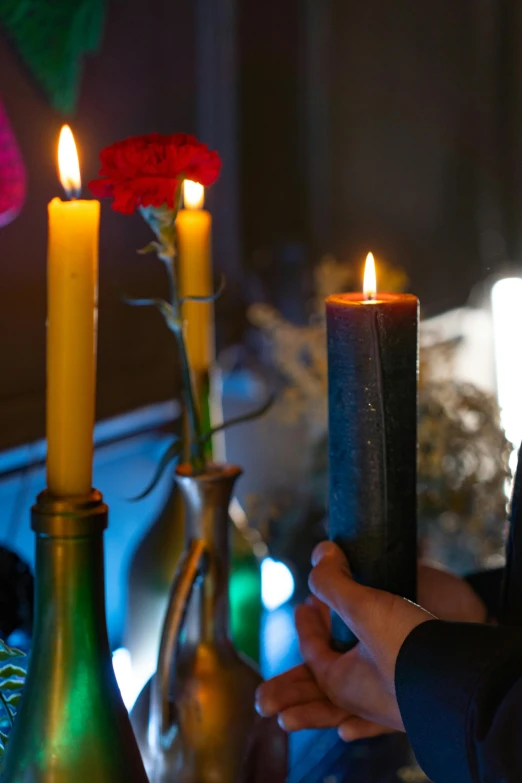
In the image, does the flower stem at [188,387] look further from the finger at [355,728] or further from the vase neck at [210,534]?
the finger at [355,728]

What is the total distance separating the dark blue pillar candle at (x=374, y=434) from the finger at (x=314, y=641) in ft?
0.33

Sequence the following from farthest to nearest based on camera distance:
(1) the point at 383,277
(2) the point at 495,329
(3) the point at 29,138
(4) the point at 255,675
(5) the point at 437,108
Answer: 1. (5) the point at 437,108
2. (2) the point at 495,329
3. (1) the point at 383,277
4. (3) the point at 29,138
5. (4) the point at 255,675

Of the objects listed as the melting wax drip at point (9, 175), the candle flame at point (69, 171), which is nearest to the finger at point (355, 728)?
the candle flame at point (69, 171)

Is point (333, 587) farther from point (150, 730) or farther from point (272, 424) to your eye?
point (272, 424)

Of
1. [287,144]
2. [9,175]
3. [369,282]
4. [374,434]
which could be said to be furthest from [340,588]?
[287,144]

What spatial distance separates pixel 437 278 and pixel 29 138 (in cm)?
127

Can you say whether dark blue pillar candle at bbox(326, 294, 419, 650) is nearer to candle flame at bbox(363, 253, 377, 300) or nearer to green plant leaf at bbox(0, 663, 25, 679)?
candle flame at bbox(363, 253, 377, 300)

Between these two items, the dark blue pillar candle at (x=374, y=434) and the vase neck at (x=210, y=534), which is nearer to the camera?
the dark blue pillar candle at (x=374, y=434)

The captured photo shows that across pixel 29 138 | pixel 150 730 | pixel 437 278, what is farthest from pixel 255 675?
pixel 437 278

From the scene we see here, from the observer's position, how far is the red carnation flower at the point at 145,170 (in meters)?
0.61

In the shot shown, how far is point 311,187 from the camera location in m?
1.92

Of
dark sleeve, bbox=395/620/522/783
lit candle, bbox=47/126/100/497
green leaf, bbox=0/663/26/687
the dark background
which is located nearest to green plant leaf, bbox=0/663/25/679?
green leaf, bbox=0/663/26/687

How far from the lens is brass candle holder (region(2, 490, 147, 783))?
534mm

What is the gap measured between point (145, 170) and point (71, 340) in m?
0.14
